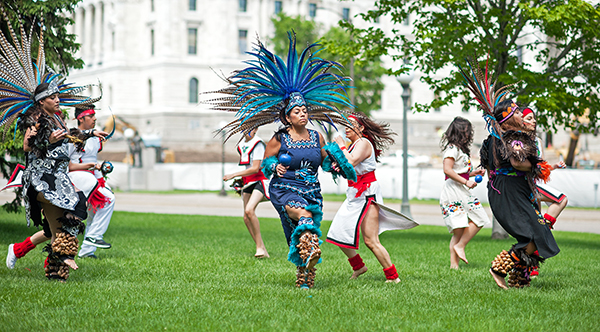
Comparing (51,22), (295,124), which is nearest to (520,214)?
(295,124)

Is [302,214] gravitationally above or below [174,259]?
above

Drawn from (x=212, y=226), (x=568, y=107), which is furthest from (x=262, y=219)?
(x=568, y=107)

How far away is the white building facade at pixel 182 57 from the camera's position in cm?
7444

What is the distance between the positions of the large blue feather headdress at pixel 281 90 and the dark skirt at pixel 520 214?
1.79 metres

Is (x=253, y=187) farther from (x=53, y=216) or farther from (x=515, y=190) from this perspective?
(x=515, y=190)

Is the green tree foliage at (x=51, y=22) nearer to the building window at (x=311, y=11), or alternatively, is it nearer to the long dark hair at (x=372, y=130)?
the long dark hair at (x=372, y=130)

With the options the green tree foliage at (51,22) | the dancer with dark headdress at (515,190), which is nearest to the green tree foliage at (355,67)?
the green tree foliage at (51,22)

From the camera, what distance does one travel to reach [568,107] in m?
13.6

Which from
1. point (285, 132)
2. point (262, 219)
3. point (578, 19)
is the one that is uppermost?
point (578, 19)

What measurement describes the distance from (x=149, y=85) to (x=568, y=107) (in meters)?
68.7

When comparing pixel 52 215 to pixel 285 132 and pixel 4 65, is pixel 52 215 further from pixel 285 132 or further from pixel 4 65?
pixel 285 132

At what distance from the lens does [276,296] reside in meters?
6.91

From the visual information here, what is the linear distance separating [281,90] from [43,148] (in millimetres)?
2548

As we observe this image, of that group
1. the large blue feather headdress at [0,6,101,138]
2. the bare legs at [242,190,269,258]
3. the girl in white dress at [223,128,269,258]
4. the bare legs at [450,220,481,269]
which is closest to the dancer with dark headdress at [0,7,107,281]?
the large blue feather headdress at [0,6,101,138]
